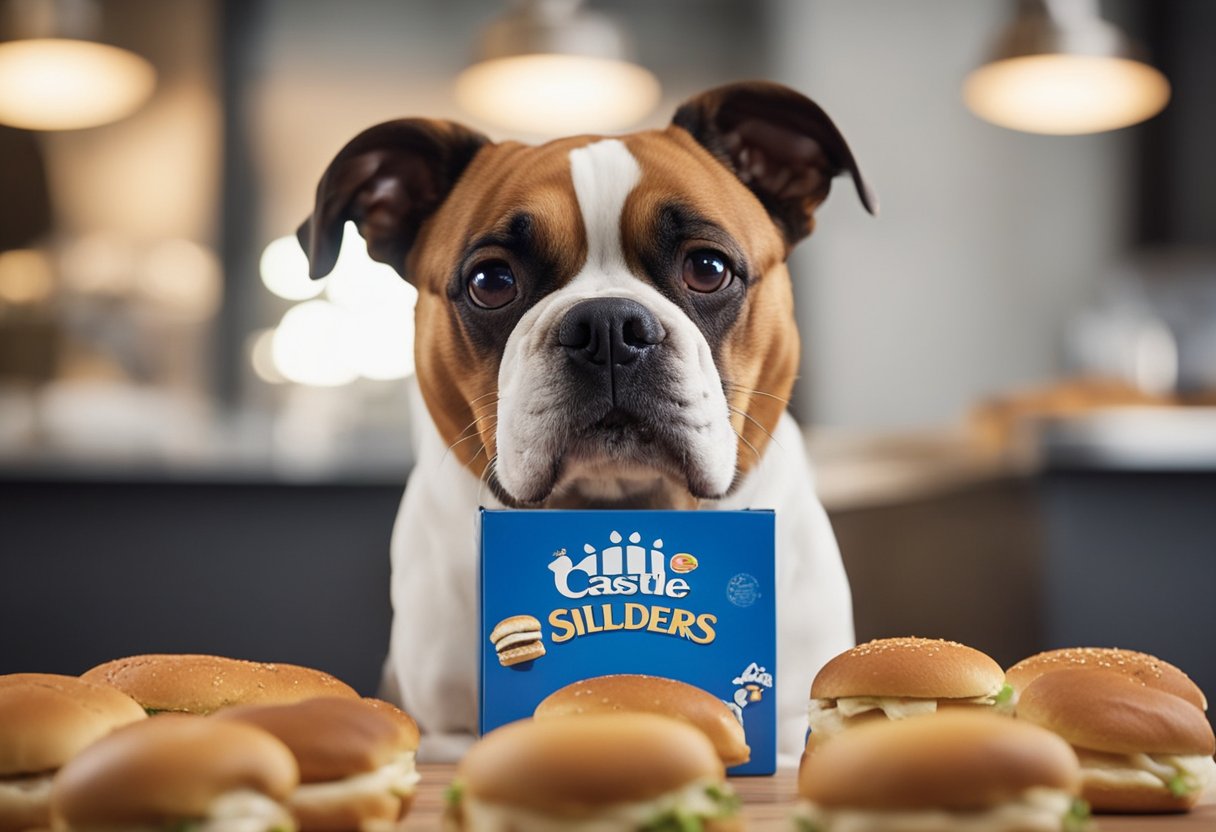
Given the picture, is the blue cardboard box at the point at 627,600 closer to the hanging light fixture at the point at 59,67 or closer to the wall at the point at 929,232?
the hanging light fixture at the point at 59,67

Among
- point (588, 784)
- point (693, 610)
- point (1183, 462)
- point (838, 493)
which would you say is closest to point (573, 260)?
point (693, 610)

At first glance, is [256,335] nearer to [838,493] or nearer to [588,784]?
[838,493]

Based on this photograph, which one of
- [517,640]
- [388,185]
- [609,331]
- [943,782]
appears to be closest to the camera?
[943,782]

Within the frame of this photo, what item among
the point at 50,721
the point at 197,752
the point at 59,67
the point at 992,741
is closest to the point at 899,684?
→ the point at 992,741

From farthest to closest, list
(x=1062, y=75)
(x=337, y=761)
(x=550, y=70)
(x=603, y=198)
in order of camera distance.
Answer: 1. (x=550, y=70)
2. (x=1062, y=75)
3. (x=603, y=198)
4. (x=337, y=761)

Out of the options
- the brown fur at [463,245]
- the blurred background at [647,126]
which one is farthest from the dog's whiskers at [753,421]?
the blurred background at [647,126]

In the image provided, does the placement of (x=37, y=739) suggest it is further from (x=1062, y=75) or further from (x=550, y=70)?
(x=1062, y=75)

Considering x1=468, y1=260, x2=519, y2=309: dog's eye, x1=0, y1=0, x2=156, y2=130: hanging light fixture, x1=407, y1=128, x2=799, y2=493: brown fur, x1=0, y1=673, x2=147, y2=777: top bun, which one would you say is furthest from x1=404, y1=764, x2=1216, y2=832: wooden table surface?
x1=0, y1=0, x2=156, y2=130: hanging light fixture
